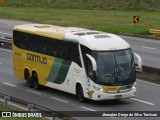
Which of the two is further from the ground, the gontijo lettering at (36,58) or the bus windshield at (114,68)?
the bus windshield at (114,68)

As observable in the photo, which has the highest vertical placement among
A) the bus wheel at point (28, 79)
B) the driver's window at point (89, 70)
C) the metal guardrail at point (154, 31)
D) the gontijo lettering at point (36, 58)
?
the driver's window at point (89, 70)

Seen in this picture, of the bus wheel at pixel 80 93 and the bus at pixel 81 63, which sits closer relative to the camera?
the bus at pixel 81 63

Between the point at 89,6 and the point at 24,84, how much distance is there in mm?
49923

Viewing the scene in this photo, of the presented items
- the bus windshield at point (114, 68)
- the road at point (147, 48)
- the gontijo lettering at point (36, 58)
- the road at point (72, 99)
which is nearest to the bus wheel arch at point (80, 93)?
the road at point (72, 99)

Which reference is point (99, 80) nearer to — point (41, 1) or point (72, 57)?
point (72, 57)

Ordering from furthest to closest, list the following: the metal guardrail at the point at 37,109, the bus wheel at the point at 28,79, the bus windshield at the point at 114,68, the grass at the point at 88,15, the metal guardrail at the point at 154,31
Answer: the grass at the point at 88,15
the metal guardrail at the point at 154,31
the bus wheel at the point at 28,79
the bus windshield at the point at 114,68
the metal guardrail at the point at 37,109

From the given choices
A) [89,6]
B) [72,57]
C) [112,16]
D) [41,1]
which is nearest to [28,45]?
[72,57]

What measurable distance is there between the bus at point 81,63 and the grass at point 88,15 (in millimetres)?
24043

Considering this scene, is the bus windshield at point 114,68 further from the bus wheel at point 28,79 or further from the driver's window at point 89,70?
the bus wheel at point 28,79

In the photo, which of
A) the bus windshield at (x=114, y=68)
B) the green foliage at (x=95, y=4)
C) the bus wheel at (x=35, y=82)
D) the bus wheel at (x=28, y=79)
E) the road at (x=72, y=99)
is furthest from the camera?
the green foliage at (x=95, y=4)

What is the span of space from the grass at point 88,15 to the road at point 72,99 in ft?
76.7

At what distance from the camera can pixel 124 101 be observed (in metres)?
24.0

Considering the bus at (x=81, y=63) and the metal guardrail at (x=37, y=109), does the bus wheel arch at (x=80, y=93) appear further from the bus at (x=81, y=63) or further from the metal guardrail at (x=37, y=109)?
the metal guardrail at (x=37, y=109)

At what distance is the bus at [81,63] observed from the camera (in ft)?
75.1
